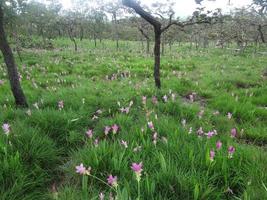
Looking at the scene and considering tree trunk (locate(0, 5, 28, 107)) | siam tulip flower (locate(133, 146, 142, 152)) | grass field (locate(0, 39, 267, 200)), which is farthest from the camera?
tree trunk (locate(0, 5, 28, 107))

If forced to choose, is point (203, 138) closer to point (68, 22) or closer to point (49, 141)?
point (49, 141)

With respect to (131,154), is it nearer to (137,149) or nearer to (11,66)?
(137,149)

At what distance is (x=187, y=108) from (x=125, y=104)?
1454 mm

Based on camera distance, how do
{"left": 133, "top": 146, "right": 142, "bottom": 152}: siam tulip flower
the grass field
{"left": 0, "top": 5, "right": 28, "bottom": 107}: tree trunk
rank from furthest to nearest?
{"left": 0, "top": 5, "right": 28, "bottom": 107}: tree trunk
{"left": 133, "top": 146, "right": 142, "bottom": 152}: siam tulip flower
the grass field

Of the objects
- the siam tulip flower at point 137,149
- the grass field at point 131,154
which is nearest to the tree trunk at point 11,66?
the grass field at point 131,154

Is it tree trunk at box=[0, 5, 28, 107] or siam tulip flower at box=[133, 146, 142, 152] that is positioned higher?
tree trunk at box=[0, 5, 28, 107]

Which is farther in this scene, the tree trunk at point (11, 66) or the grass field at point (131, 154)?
the tree trunk at point (11, 66)

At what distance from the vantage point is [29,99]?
21.2 feet

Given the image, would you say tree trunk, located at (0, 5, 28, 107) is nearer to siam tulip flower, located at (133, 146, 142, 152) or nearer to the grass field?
the grass field

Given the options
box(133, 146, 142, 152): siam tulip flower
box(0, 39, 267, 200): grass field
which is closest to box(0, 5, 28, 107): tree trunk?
box(0, 39, 267, 200): grass field

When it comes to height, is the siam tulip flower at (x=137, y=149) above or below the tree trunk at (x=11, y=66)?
below

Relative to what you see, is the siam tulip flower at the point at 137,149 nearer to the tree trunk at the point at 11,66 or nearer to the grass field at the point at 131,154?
the grass field at the point at 131,154

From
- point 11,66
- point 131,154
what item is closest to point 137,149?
point 131,154

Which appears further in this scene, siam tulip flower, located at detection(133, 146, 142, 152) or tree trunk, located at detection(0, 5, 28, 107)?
tree trunk, located at detection(0, 5, 28, 107)
